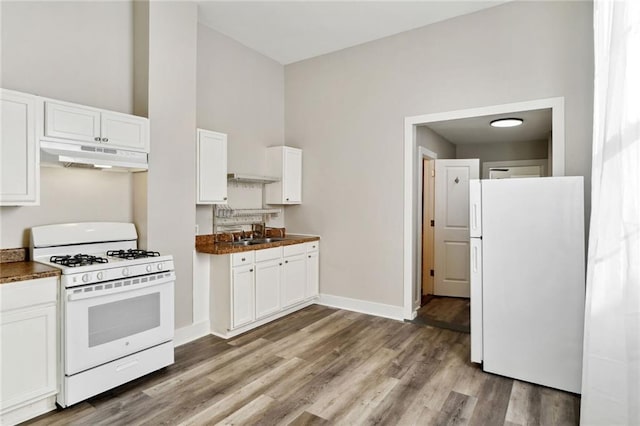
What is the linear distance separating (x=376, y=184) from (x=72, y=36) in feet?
10.8

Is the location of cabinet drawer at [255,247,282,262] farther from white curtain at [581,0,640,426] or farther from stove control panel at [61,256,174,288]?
A: white curtain at [581,0,640,426]

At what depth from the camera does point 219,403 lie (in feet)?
8.13

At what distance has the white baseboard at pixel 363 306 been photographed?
4312 millimetres

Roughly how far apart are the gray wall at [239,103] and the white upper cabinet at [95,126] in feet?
3.39

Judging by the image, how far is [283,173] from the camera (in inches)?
188

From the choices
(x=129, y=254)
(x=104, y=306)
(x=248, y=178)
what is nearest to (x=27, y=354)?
(x=104, y=306)

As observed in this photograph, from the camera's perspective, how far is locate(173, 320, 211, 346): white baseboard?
3486mm

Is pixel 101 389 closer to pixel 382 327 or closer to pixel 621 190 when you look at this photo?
pixel 382 327

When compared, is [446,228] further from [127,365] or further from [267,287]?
[127,365]

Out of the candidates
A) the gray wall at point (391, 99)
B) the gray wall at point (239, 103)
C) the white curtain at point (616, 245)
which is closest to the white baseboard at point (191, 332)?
the gray wall at point (239, 103)

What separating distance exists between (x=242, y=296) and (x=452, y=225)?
335 cm

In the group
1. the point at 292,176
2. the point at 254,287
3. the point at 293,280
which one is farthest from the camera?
the point at 292,176

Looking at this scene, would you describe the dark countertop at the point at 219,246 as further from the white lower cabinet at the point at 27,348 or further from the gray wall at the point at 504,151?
the gray wall at the point at 504,151

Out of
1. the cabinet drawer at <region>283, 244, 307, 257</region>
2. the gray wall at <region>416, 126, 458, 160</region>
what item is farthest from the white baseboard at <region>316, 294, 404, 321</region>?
the gray wall at <region>416, 126, 458, 160</region>
